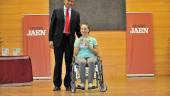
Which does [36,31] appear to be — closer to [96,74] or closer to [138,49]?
[138,49]

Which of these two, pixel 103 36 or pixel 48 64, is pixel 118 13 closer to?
pixel 103 36

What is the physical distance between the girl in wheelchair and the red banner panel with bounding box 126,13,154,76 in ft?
9.88

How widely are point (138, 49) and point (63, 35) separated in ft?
10.6

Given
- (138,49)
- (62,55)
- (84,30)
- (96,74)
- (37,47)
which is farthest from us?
(138,49)

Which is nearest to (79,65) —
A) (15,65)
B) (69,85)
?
(69,85)

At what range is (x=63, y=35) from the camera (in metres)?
6.67

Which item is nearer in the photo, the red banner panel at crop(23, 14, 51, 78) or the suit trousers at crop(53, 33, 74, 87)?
the suit trousers at crop(53, 33, 74, 87)

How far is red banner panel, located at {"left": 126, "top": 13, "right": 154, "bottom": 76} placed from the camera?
9.55 metres

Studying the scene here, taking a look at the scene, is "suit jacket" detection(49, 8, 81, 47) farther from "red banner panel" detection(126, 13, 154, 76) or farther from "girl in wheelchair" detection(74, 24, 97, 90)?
"red banner panel" detection(126, 13, 154, 76)

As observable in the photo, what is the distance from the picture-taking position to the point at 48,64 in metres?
9.37

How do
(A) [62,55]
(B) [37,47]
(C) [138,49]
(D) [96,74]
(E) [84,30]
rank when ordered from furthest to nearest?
(C) [138,49], (B) [37,47], (A) [62,55], (E) [84,30], (D) [96,74]

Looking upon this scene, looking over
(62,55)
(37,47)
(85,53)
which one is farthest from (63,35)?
(37,47)

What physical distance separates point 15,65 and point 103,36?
2512 mm

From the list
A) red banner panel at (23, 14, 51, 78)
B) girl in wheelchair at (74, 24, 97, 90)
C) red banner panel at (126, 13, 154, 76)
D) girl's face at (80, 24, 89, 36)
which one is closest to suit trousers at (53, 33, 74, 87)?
girl in wheelchair at (74, 24, 97, 90)
